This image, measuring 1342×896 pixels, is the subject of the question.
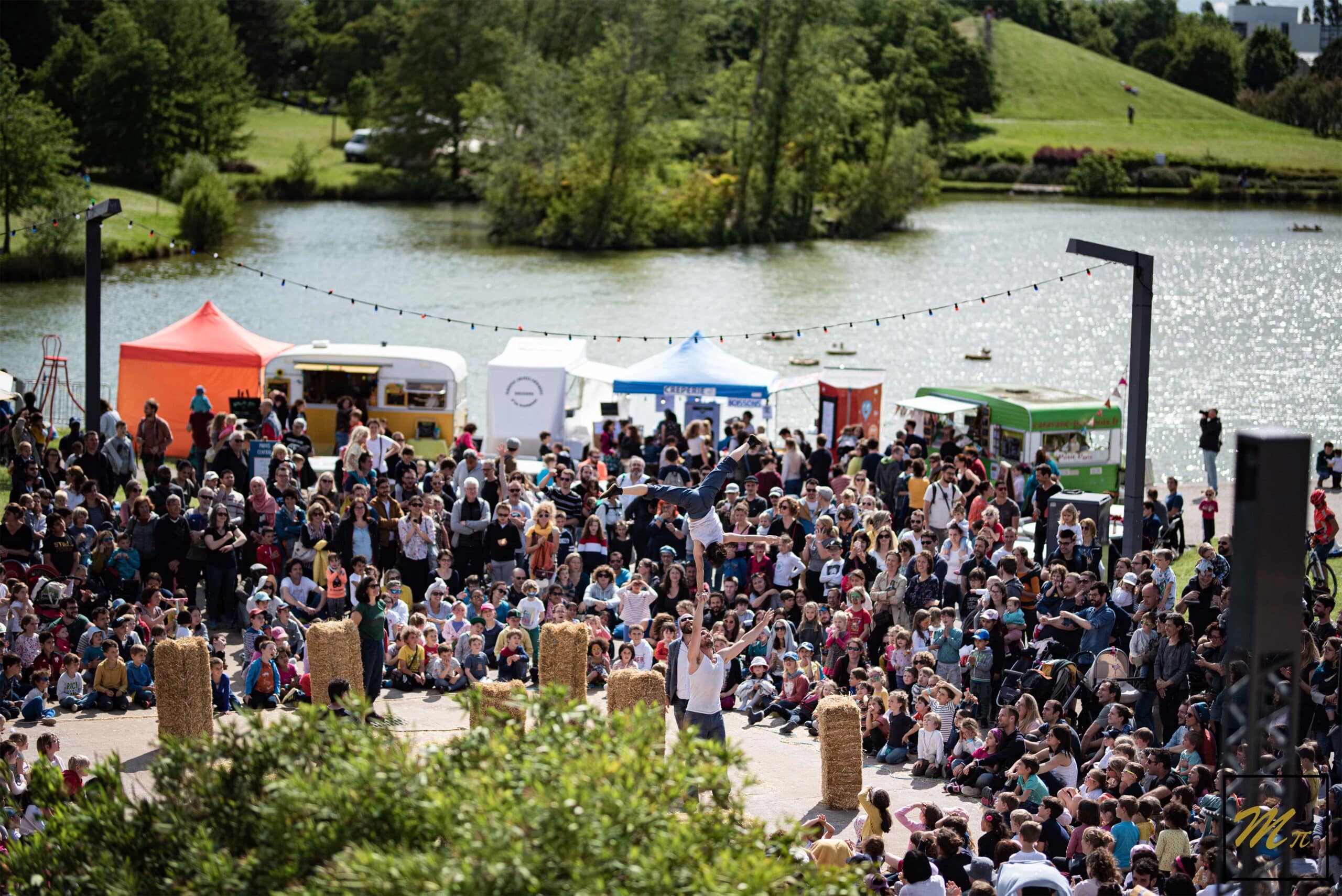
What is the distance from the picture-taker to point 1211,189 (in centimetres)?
7588

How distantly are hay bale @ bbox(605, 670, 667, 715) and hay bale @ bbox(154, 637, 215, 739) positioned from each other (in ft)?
10.7

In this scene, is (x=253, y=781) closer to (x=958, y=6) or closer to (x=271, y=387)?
(x=271, y=387)

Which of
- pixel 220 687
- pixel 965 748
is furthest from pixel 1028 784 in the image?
pixel 220 687

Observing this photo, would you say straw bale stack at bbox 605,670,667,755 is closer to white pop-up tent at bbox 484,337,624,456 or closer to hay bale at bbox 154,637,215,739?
hay bale at bbox 154,637,215,739

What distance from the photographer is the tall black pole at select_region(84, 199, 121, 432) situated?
18281mm

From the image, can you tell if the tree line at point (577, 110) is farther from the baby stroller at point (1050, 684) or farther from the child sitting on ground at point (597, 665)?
the baby stroller at point (1050, 684)

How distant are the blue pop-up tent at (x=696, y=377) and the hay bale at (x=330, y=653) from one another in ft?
35.5

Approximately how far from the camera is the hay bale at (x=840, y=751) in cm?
1100

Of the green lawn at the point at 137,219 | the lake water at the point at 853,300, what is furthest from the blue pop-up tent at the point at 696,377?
the green lawn at the point at 137,219

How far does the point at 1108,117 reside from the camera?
340 feet

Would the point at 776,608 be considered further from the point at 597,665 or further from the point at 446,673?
the point at 446,673

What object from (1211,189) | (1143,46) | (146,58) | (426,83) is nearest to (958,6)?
(1143,46)

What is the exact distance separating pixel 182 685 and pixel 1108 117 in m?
102

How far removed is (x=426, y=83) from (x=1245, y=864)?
7186cm
